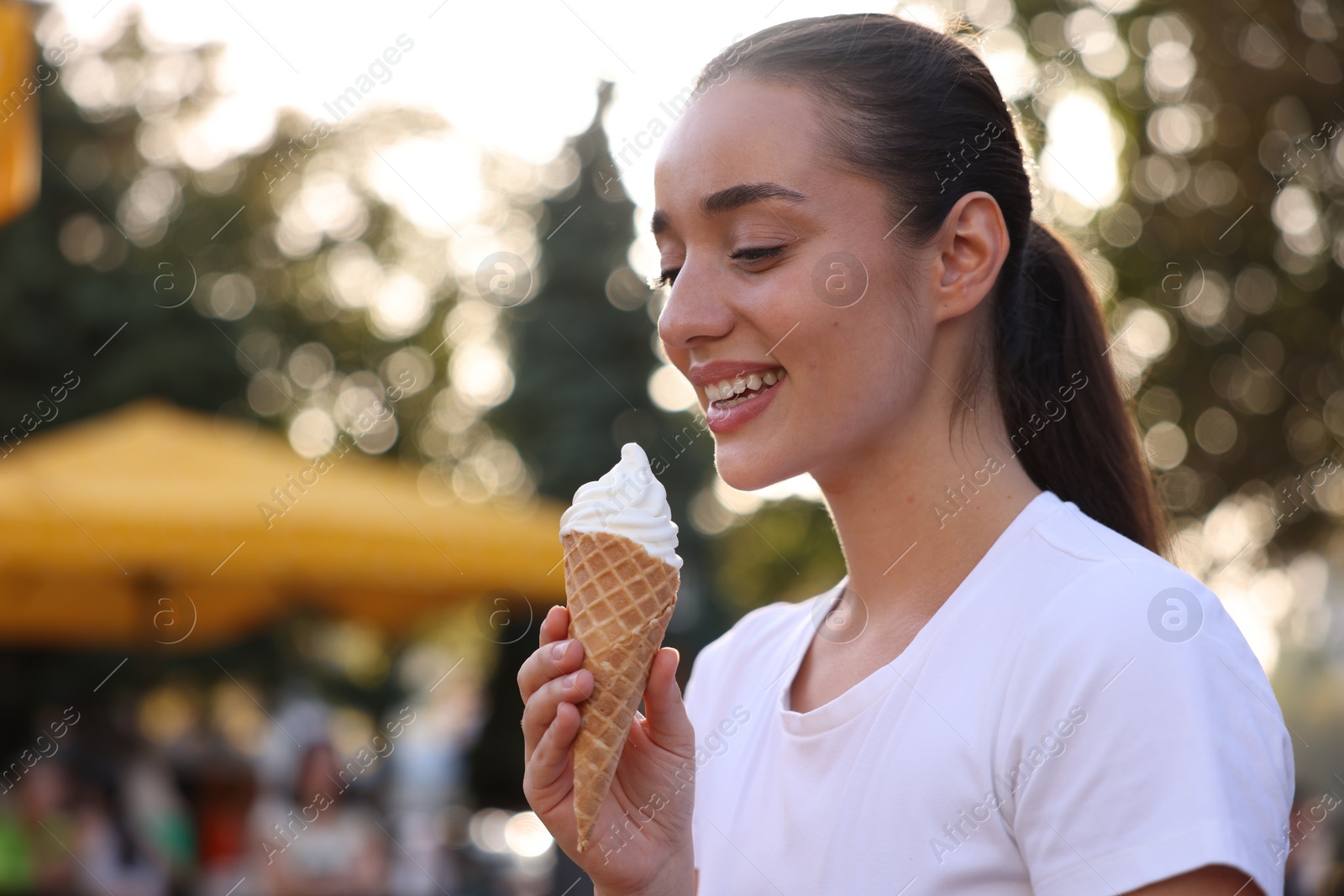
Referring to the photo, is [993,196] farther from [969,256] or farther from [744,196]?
[744,196]

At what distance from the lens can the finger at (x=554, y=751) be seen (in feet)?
5.71

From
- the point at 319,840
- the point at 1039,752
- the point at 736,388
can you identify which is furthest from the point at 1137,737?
Answer: the point at 319,840

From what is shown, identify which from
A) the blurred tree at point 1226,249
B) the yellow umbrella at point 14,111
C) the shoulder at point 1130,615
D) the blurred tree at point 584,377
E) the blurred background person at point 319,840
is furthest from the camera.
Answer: the blurred tree at point 584,377

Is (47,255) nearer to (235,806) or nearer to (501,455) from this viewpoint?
(501,455)

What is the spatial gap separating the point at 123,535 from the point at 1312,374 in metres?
9.25

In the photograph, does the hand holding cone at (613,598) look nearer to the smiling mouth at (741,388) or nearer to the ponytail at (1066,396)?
the smiling mouth at (741,388)

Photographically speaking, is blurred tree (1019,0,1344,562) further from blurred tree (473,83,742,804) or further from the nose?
the nose

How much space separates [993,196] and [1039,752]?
0.99 m

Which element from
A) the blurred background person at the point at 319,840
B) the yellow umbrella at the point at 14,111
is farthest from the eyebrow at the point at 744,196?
the blurred background person at the point at 319,840

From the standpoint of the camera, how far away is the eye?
180 cm

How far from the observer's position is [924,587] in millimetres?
1882

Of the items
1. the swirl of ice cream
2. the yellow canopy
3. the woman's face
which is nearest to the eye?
the woman's face

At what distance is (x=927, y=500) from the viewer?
1.90 meters

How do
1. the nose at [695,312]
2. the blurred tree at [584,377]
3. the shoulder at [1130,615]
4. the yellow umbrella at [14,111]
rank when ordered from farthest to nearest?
the blurred tree at [584,377] < the yellow umbrella at [14,111] < the nose at [695,312] < the shoulder at [1130,615]
